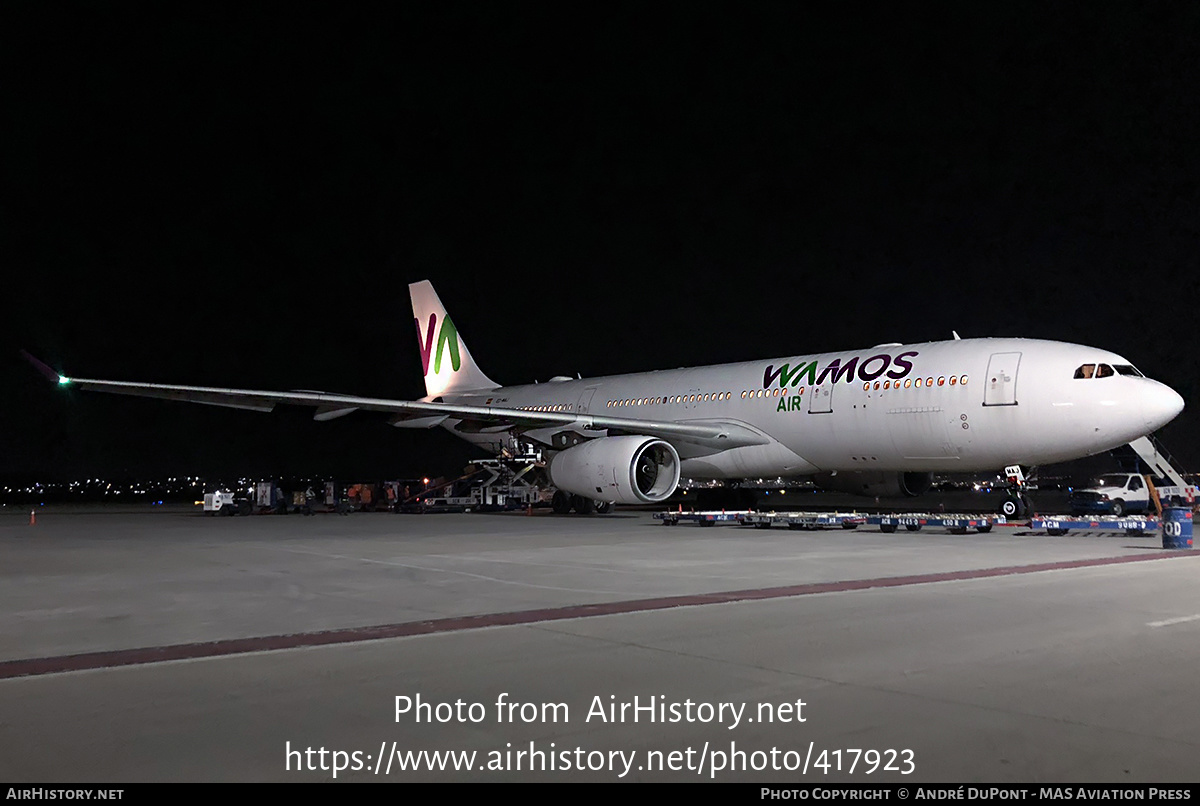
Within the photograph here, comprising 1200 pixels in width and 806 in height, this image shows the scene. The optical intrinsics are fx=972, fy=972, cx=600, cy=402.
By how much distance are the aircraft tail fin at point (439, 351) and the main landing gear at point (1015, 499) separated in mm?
17595

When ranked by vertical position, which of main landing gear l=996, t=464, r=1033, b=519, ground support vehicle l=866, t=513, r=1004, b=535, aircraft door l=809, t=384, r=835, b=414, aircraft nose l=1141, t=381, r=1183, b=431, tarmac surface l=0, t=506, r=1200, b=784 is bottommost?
tarmac surface l=0, t=506, r=1200, b=784

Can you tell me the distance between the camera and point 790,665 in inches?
215

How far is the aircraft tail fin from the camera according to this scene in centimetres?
3297

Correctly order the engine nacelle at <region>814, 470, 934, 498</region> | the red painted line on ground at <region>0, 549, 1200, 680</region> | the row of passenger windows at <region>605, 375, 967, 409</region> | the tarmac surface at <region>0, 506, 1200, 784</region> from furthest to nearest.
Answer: the engine nacelle at <region>814, 470, 934, 498</region> → the row of passenger windows at <region>605, 375, 967, 409</region> → the red painted line on ground at <region>0, 549, 1200, 680</region> → the tarmac surface at <region>0, 506, 1200, 784</region>

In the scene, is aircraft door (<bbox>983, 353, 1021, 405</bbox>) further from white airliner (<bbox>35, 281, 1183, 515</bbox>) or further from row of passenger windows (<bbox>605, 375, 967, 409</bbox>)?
row of passenger windows (<bbox>605, 375, 967, 409</bbox>)

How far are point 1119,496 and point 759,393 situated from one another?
968cm

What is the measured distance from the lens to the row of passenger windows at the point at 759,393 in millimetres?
18141

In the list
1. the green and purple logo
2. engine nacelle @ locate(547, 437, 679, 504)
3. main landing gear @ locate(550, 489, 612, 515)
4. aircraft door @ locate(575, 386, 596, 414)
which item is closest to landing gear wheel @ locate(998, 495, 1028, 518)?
the green and purple logo

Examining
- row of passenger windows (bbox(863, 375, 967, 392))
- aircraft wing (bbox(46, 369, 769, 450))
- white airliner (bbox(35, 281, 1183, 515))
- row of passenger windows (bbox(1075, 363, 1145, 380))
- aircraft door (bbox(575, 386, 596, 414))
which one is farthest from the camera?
aircraft door (bbox(575, 386, 596, 414))

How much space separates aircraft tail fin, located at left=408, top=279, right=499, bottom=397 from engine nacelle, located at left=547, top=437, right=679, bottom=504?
38.2ft

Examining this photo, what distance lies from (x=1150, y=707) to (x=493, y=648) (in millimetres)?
3566

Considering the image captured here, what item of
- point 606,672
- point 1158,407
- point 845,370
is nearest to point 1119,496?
point 1158,407

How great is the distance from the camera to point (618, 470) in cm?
1989
